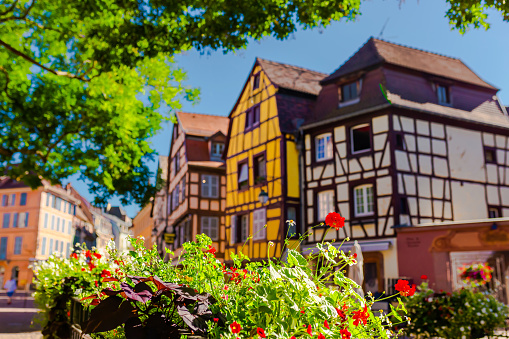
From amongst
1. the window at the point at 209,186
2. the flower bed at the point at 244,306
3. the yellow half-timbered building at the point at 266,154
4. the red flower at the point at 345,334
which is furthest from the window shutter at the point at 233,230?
the red flower at the point at 345,334

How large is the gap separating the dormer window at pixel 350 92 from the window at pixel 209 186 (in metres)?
10.2

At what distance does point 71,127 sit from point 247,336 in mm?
13186

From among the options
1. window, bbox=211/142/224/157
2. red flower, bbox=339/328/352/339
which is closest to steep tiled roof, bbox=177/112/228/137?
window, bbox=211/142/224/157

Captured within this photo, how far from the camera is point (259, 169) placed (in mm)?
25906

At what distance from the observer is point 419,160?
67.7 ft

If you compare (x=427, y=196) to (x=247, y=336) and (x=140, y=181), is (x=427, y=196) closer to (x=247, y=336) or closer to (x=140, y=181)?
(x=140, y=181)

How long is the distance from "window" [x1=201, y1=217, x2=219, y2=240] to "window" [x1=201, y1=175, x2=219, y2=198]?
134 centimetres

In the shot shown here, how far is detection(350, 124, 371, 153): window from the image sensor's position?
72.1ft

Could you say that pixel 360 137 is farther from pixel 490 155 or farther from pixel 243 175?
pixel 243 175

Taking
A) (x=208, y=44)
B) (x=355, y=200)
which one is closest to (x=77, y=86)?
(x=208, y=44)

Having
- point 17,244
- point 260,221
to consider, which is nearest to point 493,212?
point 260,221

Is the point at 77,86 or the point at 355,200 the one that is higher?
the point at 77,86

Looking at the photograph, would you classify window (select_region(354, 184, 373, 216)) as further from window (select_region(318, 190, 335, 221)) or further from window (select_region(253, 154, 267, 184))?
window (select_region(253, 154, 267, 184))

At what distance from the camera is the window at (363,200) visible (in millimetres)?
20672
